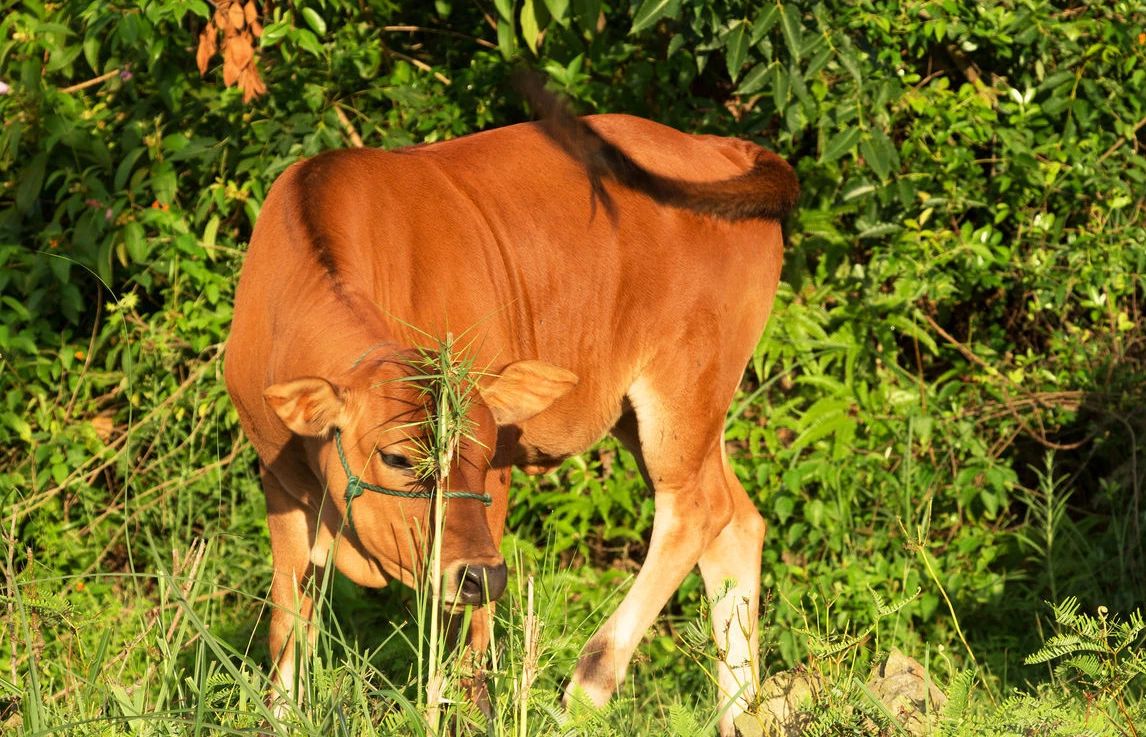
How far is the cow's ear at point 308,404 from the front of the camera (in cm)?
334

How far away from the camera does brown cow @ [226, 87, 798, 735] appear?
348 cm

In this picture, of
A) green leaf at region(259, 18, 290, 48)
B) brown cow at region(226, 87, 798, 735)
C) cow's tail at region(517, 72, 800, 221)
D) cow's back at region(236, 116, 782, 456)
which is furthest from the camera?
green leaf at region(259, 18, 290, 48)

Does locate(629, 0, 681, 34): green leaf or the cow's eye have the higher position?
locate(629, 0, 681, 34): green leaf

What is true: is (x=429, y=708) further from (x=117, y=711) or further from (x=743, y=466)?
(x=743, y=466)

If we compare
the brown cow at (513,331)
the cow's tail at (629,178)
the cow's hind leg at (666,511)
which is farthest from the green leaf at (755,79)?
→ the cow's hind leg at (666,511)

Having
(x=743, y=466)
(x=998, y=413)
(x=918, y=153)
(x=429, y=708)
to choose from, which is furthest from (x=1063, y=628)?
(x=429, y=708)

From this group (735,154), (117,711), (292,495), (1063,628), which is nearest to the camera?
(117,711)

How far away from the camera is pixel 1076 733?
103 inches

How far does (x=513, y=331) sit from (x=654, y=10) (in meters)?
1.46

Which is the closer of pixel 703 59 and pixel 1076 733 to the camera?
pixel 1076 733

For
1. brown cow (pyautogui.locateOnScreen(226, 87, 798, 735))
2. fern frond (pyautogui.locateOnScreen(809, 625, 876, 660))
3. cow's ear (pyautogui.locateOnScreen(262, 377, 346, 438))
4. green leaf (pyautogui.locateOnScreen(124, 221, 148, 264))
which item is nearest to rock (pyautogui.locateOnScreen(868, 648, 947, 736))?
brown cow (pyautogui.locateOnScreen(226, 87, 798, 735))

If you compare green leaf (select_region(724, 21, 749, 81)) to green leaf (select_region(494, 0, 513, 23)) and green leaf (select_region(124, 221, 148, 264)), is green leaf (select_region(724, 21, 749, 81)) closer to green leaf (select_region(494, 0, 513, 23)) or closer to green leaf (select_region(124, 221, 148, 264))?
green leaf (select_region(494, 0, 513, 23))

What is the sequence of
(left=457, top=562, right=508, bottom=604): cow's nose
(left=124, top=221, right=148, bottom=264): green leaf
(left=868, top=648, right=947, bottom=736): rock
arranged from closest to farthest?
1. (left=457, top=562, right=508, bottom=604): cow's nose
2. (left=868, top=648, right=947, bottom=736): rock
3. (left=124, top=221, right=148, bottom=264): green leaf

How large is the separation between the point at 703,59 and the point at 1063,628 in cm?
257
